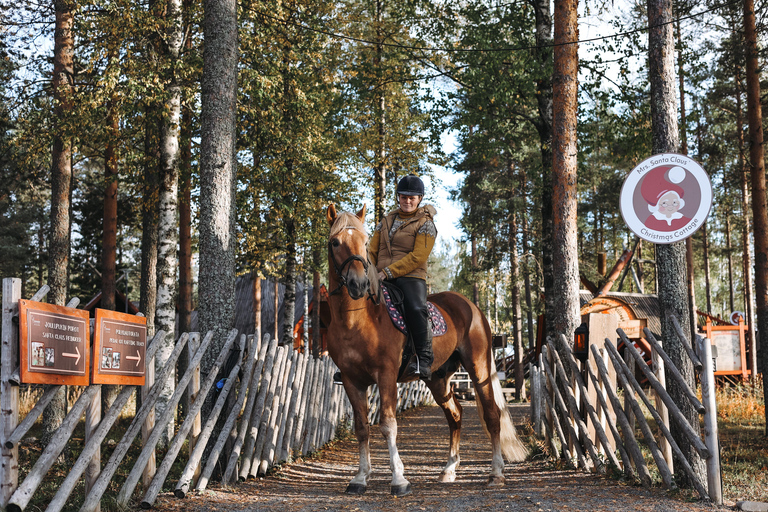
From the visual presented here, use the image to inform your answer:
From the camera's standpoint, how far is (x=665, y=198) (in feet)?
19.9

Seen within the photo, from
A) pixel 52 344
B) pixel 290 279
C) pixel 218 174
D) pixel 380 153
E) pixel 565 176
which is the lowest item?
pixel 52 344

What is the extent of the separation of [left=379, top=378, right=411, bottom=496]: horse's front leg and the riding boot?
1.41 feet

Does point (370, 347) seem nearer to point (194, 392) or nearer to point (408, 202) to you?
point (408, 202)

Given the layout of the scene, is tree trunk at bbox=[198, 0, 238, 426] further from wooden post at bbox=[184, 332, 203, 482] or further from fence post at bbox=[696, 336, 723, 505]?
fence post at bbox=[696, 336, 723, 505]

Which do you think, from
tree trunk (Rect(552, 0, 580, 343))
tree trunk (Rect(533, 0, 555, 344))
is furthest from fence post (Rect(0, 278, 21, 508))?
tree trunk (Rect(533, 0, 555, 344))

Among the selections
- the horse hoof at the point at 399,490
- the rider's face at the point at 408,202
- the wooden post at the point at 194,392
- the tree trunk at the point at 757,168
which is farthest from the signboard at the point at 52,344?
the tree trunk at the point at 757,168

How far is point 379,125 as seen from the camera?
75.0 ft

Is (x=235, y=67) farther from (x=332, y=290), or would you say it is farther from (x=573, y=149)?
(x=573, y=149)

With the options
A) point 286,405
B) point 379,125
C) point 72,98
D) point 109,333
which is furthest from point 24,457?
point 379,125

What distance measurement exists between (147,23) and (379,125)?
1199cm

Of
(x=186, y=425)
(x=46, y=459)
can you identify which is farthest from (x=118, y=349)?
(x=186, y=425)

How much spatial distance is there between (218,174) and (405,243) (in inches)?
91.9

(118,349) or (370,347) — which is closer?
(118,349)

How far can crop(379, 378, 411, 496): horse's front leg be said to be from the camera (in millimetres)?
6266
